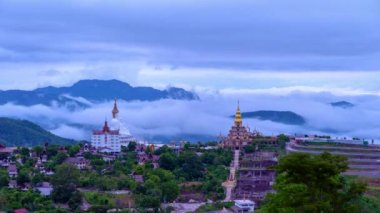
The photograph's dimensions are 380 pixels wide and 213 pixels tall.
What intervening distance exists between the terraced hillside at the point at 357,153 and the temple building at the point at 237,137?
3096 millimetres

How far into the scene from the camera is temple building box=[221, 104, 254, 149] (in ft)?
150

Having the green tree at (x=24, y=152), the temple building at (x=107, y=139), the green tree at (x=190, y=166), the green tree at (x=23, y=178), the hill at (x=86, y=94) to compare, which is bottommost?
the green tree at (x=23, y=178)

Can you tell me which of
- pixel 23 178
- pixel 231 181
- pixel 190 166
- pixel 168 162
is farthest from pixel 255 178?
pixel 23 178

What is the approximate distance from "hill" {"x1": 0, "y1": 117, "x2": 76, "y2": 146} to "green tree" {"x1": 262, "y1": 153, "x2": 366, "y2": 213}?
172ft

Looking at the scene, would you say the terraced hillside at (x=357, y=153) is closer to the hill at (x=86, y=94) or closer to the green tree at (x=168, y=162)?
the green tree at (x=168, y=162)

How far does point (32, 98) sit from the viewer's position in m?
154

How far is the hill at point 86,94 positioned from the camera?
505 ft

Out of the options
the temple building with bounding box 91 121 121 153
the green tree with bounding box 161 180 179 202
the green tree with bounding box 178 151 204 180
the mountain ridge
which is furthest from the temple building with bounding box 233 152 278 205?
the mountain ridge

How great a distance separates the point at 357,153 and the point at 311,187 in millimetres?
27545

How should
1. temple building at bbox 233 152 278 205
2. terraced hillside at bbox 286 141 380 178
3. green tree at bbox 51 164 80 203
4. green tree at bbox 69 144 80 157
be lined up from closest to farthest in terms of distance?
green tree at bbox 51 164 80 203 → temple building at bbox 233 152 278 205 → terraced hillside at bbox 286 141 380 178 → green tree at bbox 69 144 80 157

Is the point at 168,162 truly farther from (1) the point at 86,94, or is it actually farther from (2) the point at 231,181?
(1) the point at 86,94

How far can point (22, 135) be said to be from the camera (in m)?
65.8

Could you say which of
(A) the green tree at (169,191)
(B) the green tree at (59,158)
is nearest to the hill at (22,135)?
(B) the green tree at (59,158)

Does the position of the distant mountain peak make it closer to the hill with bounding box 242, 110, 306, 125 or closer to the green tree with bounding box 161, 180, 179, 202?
the hill with bounding box 242, 110, 306, 125
